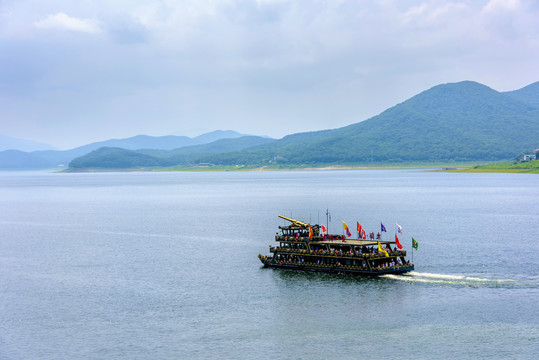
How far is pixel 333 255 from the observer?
91750 millimetres

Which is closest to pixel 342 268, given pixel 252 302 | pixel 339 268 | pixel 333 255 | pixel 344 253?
pixel 339 268

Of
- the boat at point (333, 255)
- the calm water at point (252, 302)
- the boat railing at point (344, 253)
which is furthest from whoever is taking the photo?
the boat at point (333, 255)

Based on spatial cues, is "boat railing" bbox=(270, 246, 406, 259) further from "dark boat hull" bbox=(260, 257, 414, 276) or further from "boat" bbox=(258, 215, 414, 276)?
"dark boat hull" bbox=(260, 257, 414, 276)

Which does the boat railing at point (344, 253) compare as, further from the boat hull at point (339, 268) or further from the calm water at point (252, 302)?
the calm water at point (252, 302)

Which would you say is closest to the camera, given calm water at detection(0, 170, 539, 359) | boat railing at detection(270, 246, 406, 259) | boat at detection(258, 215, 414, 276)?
calm water at detection(0, 170, 539, 359)

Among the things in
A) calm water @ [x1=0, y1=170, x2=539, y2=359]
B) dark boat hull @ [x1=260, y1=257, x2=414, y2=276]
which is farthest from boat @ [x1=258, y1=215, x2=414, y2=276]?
calm water @ [x1=0, y1=170, x2=539, y2=359]

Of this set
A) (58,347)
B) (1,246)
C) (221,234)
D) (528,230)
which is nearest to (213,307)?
(58,347)

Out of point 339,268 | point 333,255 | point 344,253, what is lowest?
point 339,268

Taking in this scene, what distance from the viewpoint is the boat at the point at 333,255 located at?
8806cm

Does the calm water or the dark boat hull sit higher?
the dark boat hull

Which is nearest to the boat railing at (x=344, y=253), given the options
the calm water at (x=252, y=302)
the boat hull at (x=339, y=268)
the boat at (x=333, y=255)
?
the boat at (x=333, y=255)

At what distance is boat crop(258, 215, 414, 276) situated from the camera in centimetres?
8806

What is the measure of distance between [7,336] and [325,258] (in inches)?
1812

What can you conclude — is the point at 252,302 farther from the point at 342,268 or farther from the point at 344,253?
the point at 344,253
